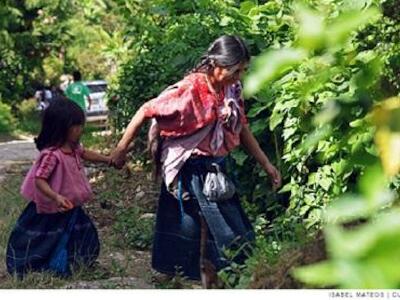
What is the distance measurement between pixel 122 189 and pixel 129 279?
352 cm

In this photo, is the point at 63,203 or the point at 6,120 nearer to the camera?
the point at 63,203

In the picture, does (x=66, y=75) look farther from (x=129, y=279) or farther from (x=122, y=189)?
(x=129, y=279)

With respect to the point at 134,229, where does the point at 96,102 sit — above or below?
below

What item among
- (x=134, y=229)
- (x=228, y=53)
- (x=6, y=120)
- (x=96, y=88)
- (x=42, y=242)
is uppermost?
(x=228, y=53)

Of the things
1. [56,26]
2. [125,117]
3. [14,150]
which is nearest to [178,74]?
[125,117]

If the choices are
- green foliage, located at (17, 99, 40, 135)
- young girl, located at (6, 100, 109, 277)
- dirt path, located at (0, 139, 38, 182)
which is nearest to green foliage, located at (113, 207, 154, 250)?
young girl, located at (6, 100, 109, 277)

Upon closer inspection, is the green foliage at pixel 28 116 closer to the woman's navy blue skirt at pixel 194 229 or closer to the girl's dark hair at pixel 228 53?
the woman's navy blue skirt at pixel 194 229

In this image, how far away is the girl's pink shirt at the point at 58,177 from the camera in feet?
19.1

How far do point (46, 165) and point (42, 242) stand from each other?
512mm

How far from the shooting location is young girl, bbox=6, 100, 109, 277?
5.83 m

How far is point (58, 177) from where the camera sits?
584 centimetres

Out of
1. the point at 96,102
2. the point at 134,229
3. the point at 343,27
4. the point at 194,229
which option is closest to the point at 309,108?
the point at 194,229

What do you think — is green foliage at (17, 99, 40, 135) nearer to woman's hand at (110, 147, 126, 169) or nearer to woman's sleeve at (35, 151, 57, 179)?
woman's sleeve at (35, 151, 57, 179)

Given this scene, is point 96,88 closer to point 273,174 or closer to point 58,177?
point 58,177
